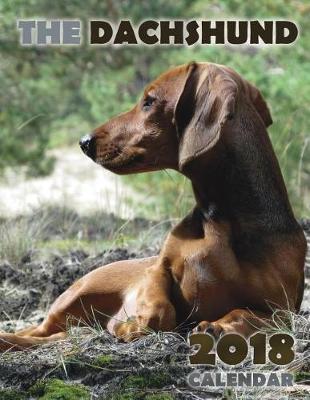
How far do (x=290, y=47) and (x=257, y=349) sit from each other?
847cm

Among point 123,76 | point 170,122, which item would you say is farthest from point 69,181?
point 170,122

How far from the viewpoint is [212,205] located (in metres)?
4.48

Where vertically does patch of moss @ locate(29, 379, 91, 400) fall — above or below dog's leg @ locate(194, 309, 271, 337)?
below

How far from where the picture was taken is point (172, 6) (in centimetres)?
1459

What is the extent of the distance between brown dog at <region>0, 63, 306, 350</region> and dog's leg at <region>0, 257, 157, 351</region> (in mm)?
286

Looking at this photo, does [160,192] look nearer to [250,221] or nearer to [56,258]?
[56,258]

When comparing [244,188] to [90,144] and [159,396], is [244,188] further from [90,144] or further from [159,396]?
[159,396]

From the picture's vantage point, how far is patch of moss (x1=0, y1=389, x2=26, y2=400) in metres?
3.87

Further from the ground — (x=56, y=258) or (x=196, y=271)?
(x=196, y=271)

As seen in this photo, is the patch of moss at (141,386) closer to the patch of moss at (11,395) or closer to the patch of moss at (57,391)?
the patch of moss at (57,391)

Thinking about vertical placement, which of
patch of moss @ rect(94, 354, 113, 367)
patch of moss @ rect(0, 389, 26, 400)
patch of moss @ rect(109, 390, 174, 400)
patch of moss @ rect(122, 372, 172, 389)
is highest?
patch of moss @ rect(94, 354, 113, 367)

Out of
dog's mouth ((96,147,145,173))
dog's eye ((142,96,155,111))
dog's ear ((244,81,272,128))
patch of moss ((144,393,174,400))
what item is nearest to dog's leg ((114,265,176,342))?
dog's mouth ((96,147,145,173))

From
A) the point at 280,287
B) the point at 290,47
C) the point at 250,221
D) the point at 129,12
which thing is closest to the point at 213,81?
the point at 250,221

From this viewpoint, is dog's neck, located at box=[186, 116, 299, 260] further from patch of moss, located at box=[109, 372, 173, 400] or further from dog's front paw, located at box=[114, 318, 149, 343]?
patch of moss, located at box=[109, 372, 173, 400]
